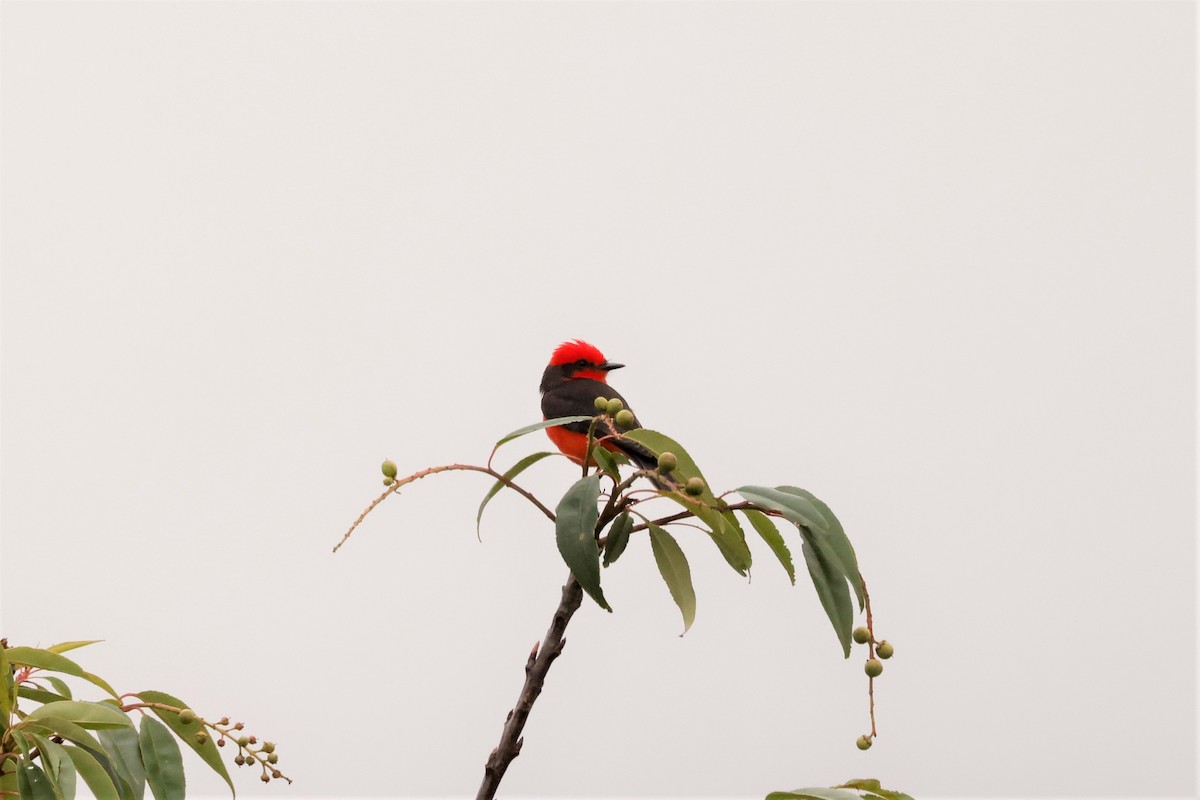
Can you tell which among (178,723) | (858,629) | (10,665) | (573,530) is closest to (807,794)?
Result: (858,629)

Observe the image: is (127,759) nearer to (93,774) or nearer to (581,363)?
(93,774)

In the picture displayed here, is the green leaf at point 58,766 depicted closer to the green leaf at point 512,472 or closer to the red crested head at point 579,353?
the green leaf at point 512,472

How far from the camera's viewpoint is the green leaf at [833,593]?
697mm

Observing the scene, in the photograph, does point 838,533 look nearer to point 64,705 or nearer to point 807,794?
point 807,794

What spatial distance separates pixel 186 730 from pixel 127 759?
0.04 m

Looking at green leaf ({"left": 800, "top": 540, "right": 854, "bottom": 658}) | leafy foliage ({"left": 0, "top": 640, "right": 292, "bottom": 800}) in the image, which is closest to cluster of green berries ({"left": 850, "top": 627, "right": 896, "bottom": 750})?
green leaf ({"left": 800, "top": 540, "right": 854, "bottom": 658})

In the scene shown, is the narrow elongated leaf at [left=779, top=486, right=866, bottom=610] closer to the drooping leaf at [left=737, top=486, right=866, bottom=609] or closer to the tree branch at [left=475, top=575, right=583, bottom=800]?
the drooping leaf at [left=737, top=486, right=866, bottom=609]

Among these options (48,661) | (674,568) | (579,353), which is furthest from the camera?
(579,353)

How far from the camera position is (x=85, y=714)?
2.57ft

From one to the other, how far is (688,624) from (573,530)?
0.43 ft

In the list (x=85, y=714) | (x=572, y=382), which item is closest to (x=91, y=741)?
(x=85, y=714)

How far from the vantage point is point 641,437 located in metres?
0.72

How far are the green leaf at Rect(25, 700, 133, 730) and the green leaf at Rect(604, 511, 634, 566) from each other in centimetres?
35

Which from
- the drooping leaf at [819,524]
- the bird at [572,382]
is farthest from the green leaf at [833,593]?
the bird at [572,382]
